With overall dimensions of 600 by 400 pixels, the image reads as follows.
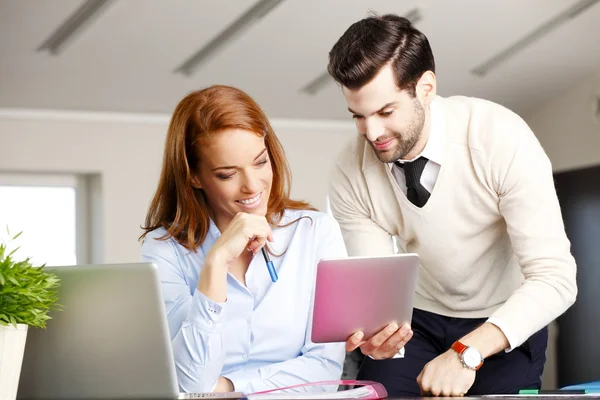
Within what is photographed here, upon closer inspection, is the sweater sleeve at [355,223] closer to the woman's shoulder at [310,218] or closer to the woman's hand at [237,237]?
the woman's shoulder at [310,218]

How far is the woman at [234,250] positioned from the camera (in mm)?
1871

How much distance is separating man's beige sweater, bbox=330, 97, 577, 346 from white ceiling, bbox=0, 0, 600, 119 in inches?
122

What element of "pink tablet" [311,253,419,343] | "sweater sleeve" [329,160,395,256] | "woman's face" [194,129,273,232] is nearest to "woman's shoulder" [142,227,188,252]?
"woman's face" [194,129,273,232]

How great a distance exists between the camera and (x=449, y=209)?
2400 mm

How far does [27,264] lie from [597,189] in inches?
235

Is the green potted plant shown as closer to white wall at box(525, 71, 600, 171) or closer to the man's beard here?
the man's beard

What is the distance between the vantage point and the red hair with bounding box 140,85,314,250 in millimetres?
2098

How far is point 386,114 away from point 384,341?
2.06ft

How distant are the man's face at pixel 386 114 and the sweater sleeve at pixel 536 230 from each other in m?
0.26

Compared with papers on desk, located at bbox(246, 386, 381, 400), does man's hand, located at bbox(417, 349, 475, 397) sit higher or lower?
lower

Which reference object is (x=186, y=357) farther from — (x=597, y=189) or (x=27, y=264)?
(x=597, y=189)

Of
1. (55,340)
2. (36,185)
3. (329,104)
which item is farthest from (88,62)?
(55,340)

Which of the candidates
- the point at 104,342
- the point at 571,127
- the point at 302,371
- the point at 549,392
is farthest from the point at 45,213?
the point at 549,392

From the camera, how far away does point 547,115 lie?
297 inches
